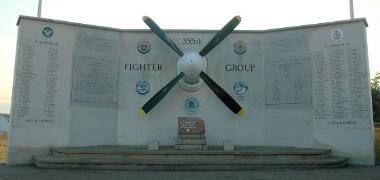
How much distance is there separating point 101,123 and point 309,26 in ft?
32.6

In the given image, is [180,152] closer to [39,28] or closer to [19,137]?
[19,137]

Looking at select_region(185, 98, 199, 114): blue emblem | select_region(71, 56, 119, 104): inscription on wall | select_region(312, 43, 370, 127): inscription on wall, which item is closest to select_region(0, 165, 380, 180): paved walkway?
select_region(312, 43, 370, 127): inscription on wall

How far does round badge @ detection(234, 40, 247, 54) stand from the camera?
50.2 ft

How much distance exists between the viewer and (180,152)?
36.3 feet

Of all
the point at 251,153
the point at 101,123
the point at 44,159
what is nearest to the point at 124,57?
the point at 101,123

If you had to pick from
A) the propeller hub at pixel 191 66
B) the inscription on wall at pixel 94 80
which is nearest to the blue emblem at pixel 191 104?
the propeller hub at pixel 191 66

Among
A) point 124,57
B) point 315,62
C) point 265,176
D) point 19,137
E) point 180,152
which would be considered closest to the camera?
point 265,176

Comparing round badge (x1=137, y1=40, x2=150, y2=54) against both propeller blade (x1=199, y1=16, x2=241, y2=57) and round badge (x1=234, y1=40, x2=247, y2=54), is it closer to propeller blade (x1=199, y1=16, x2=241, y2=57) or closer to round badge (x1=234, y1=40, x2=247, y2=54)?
propeller blade (x1=199, y1=16, x2=241, y2=57)

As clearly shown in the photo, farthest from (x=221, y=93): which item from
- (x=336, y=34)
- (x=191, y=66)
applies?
(x=336, y=34)

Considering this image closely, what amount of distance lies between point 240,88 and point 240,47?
1.92m

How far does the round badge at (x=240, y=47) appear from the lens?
15.3m

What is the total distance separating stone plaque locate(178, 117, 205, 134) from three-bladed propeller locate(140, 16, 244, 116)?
4.90 feet

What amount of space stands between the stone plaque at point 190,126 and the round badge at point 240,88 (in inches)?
125

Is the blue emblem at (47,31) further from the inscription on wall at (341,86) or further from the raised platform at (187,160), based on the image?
the inscription on wall at (341,86)
